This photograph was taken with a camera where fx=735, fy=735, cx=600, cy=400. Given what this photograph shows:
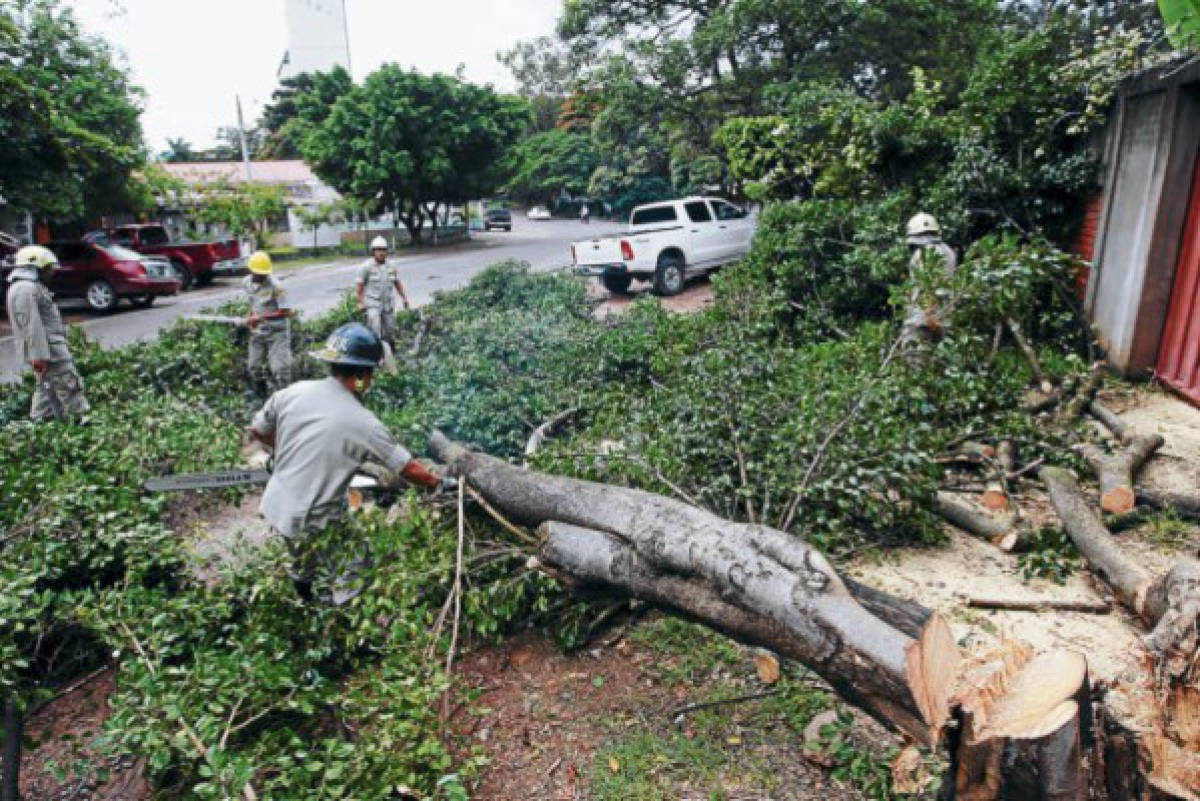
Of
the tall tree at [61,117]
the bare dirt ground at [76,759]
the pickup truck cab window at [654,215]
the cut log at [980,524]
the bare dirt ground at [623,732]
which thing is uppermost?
the tall tree at [61,117]

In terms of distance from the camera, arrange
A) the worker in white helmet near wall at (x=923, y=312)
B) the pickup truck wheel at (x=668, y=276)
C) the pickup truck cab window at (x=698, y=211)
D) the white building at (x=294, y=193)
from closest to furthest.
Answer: the worker in white helmet near wall at (x=923, y=312), the pickup truck wheel at (x=668, y=276), the pickup truck cab window at (x=698, y=211), the white building at (x=294, y=193)

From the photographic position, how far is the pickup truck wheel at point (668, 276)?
45.3 feet

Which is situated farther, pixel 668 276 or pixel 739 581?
pixel 668 276

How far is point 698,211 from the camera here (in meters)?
14.5

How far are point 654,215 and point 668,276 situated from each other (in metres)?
1.60

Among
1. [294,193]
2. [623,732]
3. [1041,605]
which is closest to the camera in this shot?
[623,732]

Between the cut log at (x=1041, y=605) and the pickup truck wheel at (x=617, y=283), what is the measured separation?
1124cm

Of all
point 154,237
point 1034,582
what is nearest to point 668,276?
point 1034,582

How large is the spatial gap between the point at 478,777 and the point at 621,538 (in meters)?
1.06

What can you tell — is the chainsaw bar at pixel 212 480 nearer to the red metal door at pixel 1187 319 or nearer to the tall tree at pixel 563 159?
the red metal door at pixel 1187 319

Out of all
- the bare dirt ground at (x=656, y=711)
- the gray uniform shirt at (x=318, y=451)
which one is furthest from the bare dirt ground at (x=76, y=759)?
the gray uniform shirt at (x=318, y=451)

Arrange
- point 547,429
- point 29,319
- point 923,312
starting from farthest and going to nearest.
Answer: point 29,319
point 547,429
point 923,312

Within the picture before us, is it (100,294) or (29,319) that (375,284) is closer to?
(29,319)

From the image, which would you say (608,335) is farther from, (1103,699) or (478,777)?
(1103,699)
